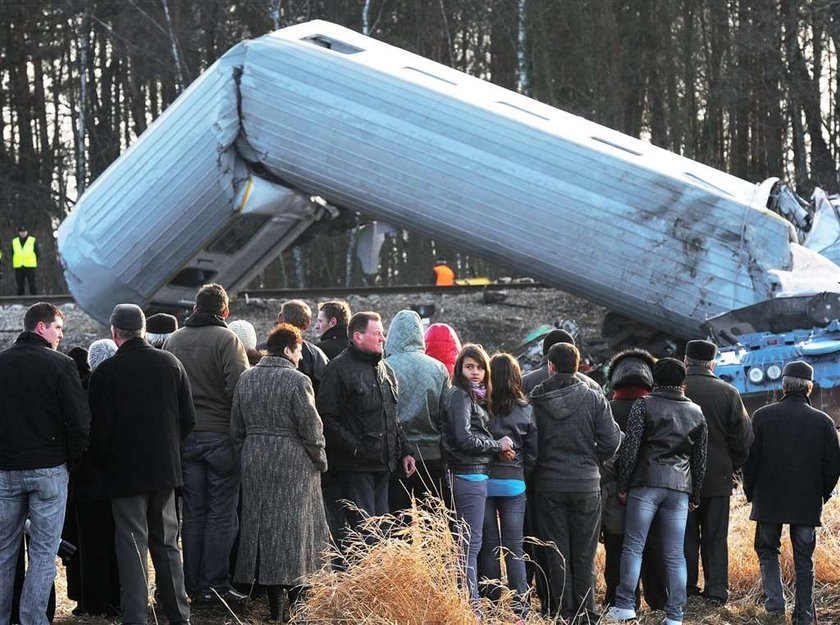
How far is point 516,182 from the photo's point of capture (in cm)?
1570

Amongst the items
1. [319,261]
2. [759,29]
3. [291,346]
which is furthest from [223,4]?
[291,346]

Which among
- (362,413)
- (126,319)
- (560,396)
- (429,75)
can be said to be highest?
(429,75)

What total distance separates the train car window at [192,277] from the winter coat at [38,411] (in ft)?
34.4

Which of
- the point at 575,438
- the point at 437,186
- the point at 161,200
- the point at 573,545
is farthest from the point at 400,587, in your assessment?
the point at 161,200

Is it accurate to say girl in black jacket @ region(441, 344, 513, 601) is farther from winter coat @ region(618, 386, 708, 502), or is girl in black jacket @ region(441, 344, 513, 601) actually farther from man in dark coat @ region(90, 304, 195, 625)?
man in dark coat @ region(90, 304, 195, 625)

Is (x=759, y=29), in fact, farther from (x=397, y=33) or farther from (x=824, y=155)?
(x=397, y=33)

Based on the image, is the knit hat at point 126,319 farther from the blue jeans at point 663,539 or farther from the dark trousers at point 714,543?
the dark trousers at point 714,543

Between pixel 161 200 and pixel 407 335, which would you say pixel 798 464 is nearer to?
pixel 407 335

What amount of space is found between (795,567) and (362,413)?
2.72 m

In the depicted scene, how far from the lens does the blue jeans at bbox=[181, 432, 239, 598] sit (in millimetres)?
8109

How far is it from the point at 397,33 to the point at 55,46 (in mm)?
8640

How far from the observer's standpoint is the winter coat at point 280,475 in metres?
7.54

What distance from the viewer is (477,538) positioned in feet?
25.6

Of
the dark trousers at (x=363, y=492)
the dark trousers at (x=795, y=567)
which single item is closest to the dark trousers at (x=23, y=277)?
the dark trousers at (x=363, y=492)
